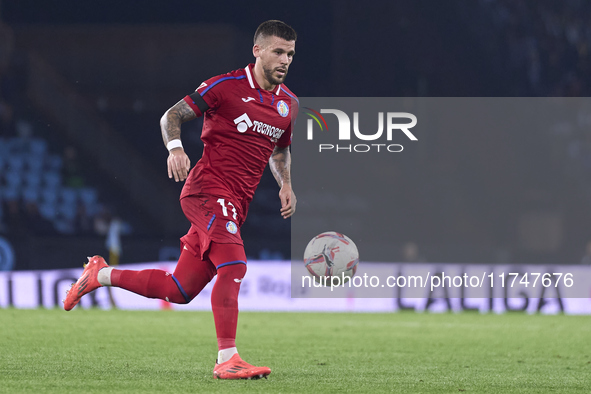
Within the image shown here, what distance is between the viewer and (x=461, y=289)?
12.4 m

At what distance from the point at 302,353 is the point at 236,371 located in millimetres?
2041

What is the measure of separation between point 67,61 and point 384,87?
7.45 meters

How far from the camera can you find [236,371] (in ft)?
14.8

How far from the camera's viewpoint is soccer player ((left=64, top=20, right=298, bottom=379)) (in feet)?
15.3

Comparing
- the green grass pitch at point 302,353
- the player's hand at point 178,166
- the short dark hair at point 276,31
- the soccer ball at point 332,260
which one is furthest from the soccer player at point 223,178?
the soccer ball at point 332,260

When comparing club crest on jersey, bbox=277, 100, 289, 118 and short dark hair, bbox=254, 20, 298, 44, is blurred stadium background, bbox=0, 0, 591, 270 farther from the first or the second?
short dark hair, bbox=254, 20, 298, 44

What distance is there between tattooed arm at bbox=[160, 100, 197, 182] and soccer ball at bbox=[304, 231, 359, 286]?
4.97 feet

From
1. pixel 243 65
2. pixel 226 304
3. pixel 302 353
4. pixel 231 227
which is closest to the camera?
pixel 226 304

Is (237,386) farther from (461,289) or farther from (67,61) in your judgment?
(67,61)

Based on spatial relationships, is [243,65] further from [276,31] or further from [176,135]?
[176,135]

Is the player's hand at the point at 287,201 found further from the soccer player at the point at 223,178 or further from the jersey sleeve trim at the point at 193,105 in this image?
the jersey sleeve trim at the point at 193,105

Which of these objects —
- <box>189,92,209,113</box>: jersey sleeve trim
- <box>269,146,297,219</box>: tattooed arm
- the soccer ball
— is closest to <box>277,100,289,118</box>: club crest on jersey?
<box>269,146,297,219</box>: tattooed arm

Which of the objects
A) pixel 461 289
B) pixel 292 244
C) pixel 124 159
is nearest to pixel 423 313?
pixel 461 289

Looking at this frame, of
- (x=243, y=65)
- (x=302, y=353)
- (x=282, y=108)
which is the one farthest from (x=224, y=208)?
(x=243, y=65)
